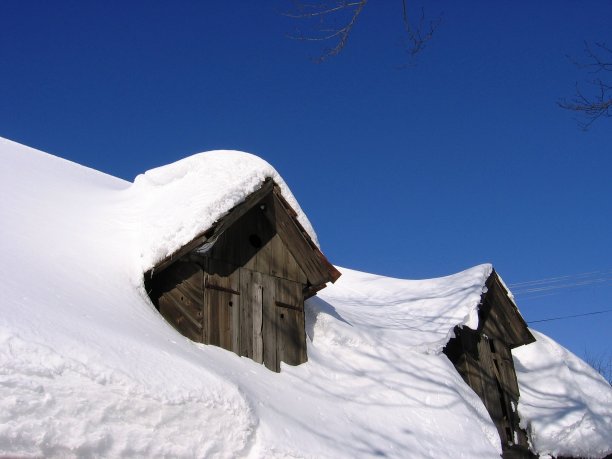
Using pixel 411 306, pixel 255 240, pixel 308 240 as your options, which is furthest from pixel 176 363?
pixel 411 306

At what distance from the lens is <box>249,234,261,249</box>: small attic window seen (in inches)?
289

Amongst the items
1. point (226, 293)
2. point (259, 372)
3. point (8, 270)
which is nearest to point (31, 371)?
point (8, 270)

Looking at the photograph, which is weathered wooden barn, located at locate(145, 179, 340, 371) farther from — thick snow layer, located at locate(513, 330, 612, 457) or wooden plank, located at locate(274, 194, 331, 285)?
thick snow layer, located at locate(513, 330, 612, 457)

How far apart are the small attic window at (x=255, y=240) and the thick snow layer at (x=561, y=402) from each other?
5.57 m

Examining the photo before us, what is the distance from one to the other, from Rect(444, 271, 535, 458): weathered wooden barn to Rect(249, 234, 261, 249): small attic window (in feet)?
12.7

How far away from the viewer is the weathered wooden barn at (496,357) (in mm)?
9867

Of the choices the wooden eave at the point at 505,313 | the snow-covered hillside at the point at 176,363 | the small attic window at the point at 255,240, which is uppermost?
the wooden eave at the point at 505,313

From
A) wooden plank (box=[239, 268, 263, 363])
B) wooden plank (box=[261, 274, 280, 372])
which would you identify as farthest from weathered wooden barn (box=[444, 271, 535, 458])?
wooden plank (box=[239, 268, 263, 363])

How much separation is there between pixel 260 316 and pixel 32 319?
10.4ft

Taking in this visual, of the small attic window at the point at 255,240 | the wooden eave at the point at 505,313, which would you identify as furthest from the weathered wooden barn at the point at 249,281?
the wooden eave at the point at 505,313

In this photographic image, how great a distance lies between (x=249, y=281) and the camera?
702 cm

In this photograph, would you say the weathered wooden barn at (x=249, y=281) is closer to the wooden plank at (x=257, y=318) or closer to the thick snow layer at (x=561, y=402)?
the wooden plank at (x=257, y=318)

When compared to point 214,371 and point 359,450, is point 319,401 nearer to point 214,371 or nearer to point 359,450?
point 359,450

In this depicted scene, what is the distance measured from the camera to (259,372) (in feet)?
20.0
